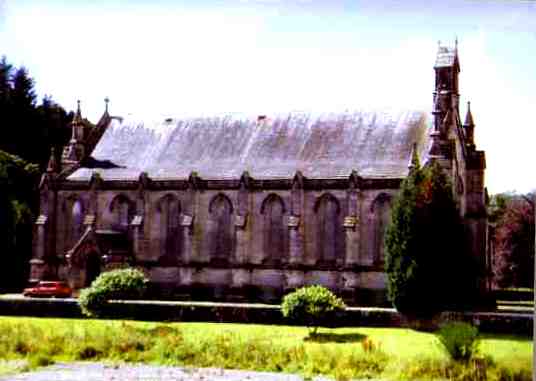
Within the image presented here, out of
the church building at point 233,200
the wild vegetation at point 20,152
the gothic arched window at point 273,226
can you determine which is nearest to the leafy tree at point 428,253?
the church building at point 233,200

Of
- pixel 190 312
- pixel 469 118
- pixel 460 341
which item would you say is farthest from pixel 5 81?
pixel 460 341

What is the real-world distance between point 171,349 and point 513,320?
5668 millimetres

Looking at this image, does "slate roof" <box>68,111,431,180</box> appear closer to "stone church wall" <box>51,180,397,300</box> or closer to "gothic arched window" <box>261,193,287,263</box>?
"stone church wall" <box>51,180,397,300</box>

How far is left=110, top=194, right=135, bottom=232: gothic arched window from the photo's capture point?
1015 inches

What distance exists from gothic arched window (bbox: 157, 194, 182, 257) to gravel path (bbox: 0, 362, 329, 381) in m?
11.6

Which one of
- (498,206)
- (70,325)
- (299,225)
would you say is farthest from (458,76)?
(299,225)

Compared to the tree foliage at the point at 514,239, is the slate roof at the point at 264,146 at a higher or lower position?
higher

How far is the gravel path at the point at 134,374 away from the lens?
1306cm

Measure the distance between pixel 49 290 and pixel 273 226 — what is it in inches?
293

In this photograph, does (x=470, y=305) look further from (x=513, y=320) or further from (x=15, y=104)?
(x=15, y=104)

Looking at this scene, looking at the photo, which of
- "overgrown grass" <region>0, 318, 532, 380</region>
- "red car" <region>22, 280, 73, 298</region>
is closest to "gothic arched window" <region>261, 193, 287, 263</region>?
"red car" <region>22, 280, 73, 298</region>

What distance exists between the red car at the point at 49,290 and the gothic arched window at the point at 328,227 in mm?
7082

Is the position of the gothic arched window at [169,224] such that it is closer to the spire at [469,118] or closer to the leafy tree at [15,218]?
the leafy tree at [15,218]

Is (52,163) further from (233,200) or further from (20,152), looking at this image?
(233,200)
